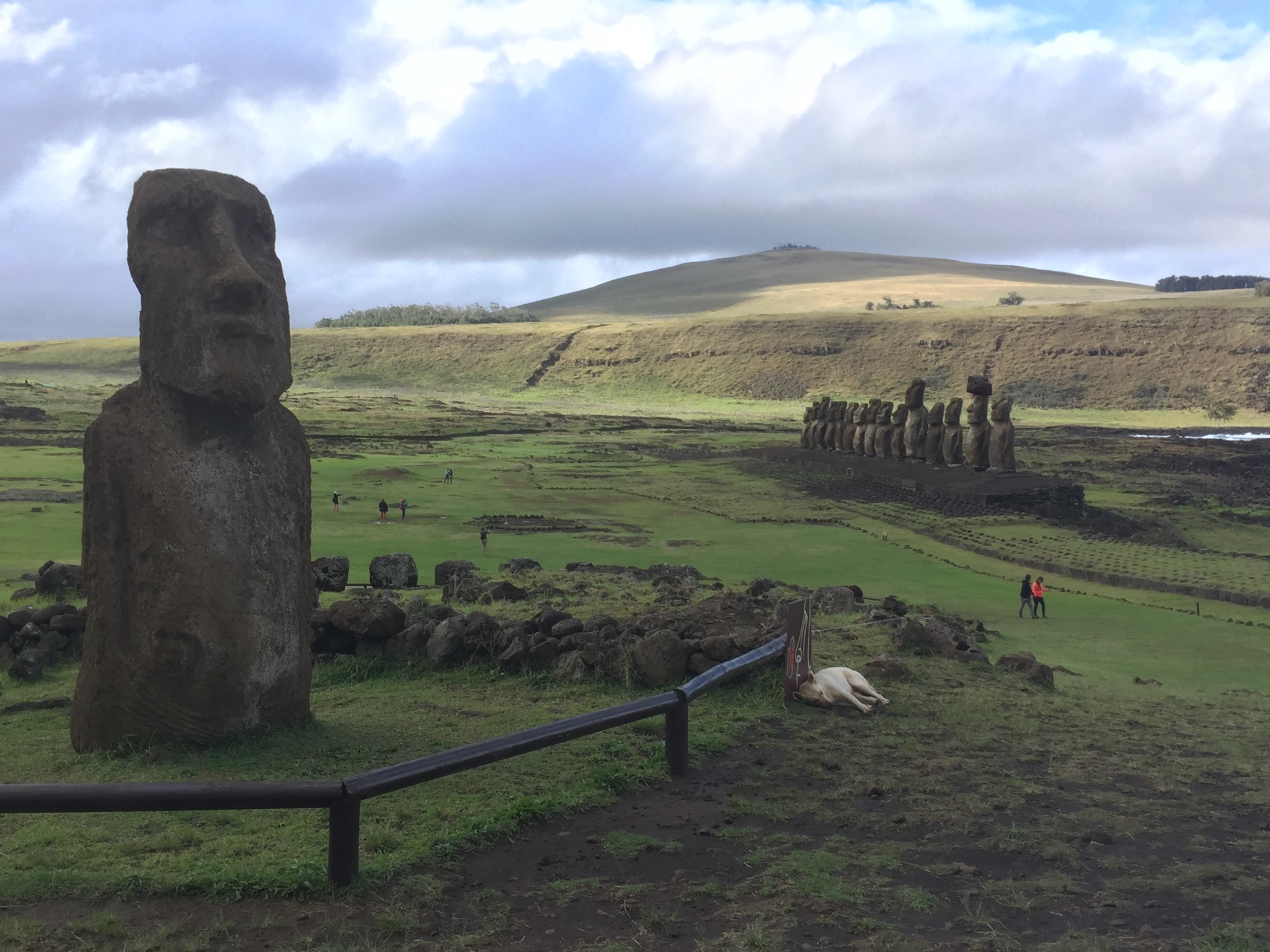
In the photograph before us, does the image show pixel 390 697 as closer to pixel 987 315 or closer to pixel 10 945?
pixel 10 945

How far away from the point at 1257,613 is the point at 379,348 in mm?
131641

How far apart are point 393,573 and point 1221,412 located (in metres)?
87.2

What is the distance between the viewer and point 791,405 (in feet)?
349

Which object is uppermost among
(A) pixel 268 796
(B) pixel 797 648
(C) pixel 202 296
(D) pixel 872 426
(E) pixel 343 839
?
(C) pixel 202 296

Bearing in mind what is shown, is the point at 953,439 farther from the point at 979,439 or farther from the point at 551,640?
the point at 551,640

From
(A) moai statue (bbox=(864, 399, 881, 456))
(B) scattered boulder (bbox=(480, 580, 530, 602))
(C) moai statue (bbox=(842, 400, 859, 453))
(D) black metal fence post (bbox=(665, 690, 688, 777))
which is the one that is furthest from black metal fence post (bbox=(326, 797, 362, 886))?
(C) moai statue (bbox=(842, 400, 859, 453))

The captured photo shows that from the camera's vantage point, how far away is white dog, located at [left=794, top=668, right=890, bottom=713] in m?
9.19

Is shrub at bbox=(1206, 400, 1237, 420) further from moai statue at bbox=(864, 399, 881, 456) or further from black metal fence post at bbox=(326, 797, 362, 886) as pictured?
black metal fence post at bbox=(326, 797, 362, 886)

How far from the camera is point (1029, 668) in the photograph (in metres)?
11.2

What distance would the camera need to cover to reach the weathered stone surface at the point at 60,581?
13.8 m

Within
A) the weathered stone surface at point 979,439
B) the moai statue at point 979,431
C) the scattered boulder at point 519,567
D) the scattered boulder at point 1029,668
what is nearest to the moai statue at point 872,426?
the moai statue at point 979,431

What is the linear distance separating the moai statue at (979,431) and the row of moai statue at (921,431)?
0.02 meters

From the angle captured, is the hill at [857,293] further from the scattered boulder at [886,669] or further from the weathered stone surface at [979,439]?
the scattered boulder at [886,669]

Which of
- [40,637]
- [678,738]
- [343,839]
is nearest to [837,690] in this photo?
[678,738]
